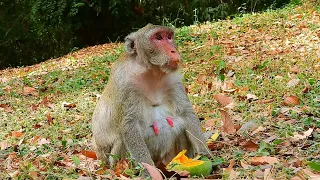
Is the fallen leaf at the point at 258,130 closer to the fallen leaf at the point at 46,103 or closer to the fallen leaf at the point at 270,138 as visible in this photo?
the fallen leaf at the point at 270,138

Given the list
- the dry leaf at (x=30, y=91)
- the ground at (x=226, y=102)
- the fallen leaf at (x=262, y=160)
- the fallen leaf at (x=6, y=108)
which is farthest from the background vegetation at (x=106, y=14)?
the fallen leaf at (x=262, y=160)

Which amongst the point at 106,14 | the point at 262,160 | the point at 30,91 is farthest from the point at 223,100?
the point at 106,14

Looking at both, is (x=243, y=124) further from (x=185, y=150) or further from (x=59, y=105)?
(x=59, y=105)

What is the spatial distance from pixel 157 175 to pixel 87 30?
1230 cm

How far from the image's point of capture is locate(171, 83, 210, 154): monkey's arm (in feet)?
13.9

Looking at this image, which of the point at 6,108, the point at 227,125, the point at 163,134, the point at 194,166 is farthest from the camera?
the point at 6,108

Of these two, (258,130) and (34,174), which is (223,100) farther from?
(34,174)

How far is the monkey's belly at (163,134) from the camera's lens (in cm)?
421

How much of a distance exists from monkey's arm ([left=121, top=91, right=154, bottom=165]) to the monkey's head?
313 mm

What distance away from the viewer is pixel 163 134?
165 inches

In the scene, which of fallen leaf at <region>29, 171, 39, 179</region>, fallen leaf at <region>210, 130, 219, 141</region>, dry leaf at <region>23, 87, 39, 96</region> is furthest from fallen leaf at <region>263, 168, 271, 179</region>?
dry leaf at <region>23, 87, 39, 96</region>

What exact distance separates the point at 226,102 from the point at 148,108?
1951 millimetres

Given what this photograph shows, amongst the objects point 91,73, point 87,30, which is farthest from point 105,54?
point 87,30

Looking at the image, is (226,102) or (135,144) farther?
(226,102)
